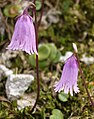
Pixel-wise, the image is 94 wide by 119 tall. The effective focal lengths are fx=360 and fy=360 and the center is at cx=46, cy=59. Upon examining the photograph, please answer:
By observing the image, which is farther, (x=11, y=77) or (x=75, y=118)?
(x=11, y=77)

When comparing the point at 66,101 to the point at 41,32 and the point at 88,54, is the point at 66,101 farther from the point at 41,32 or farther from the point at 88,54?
the point at 41,32

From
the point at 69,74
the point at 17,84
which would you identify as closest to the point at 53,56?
the point at 17,84

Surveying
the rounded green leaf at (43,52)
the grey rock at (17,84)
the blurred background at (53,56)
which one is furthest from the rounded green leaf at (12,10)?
the grey rock at (17,84)

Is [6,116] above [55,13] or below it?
below

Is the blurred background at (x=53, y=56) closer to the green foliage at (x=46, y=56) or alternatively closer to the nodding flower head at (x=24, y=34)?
the green foliage at (x=46, y=56)

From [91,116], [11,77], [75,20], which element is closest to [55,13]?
[75,20]

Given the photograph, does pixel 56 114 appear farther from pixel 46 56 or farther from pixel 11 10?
pixel 11 10

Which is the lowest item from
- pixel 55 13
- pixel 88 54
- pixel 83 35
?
pixel 88 54
